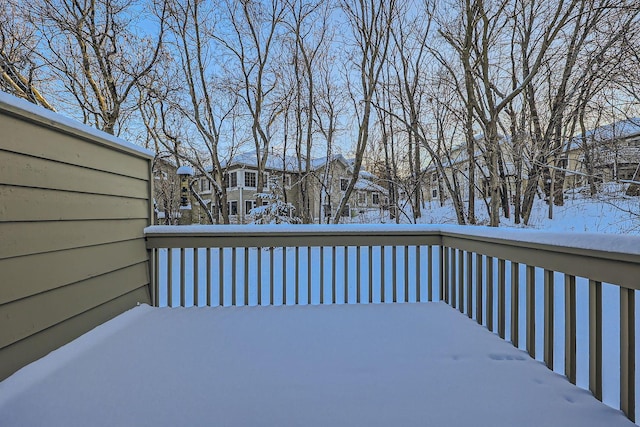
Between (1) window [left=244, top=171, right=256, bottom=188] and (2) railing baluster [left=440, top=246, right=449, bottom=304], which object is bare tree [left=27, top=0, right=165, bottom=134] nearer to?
(1) window [left=244, top=171, right=256, bottom=188]

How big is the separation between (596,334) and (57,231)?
2.66m

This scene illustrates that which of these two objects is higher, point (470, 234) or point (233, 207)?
point (233, 207)

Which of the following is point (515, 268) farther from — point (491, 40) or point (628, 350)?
point (491, 40)

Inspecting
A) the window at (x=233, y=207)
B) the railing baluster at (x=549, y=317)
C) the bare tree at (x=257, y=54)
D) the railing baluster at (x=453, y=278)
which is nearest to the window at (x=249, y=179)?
the window at (x=233, y=207)

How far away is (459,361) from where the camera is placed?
1750 mm

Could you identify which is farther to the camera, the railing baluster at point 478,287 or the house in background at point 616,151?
the house in background at point 616,151

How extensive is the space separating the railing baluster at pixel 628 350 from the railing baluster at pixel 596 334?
0.11 metres

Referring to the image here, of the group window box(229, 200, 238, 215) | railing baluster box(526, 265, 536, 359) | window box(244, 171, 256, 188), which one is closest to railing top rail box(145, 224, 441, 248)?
railing baluster box(526, 265, 536, 359)

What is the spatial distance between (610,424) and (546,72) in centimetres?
747

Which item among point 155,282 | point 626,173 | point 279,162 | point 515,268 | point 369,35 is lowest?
point 155,282

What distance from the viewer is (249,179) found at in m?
17.4

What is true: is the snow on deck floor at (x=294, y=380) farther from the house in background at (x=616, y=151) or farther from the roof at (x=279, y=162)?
the roof at (x=279, y=162)

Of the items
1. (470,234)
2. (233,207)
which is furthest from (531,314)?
(233,207)

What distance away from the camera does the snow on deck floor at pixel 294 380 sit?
129 cm
